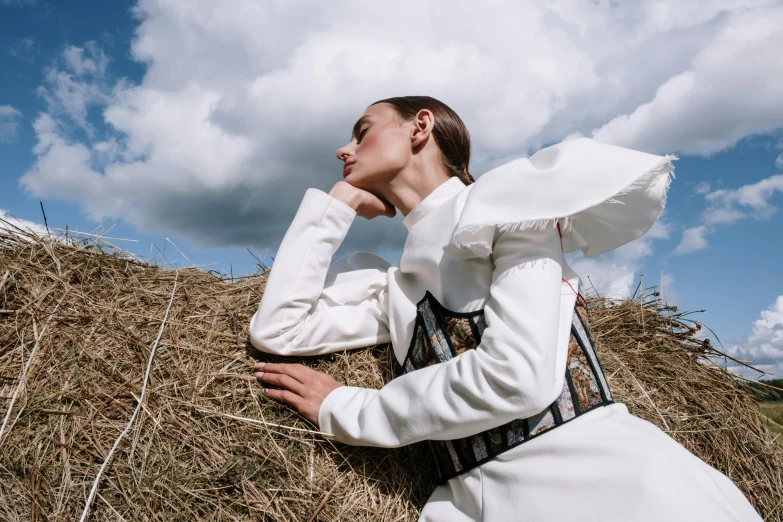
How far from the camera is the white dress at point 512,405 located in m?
1.29

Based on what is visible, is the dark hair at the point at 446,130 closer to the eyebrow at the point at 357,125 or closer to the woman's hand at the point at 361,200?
the eyebrow at the point at 357,125

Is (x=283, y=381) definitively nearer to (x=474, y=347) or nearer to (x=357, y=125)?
(x=474, y=347)

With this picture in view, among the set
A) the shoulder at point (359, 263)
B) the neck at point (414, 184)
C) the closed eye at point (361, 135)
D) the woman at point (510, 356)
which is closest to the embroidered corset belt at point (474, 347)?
the woman at point (510, 356)

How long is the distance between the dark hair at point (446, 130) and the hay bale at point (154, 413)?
0.81m

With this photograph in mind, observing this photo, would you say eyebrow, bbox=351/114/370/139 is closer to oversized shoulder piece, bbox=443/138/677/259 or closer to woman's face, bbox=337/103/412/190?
woman's face, bbox=337/103/412/190

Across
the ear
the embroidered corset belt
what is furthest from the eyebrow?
the embroidered corset belt

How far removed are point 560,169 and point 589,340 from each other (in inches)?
21.4

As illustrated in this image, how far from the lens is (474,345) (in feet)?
5.10

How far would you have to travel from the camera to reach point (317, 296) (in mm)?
1972

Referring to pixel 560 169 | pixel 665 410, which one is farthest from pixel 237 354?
pixel 665 410

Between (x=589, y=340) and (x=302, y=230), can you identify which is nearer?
(x=589, y=340)

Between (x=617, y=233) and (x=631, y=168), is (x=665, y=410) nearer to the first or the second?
(x=617, y=233)

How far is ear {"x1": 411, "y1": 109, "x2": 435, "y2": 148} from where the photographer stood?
2.10 metres

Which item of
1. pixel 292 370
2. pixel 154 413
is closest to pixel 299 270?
pixel 292 370
